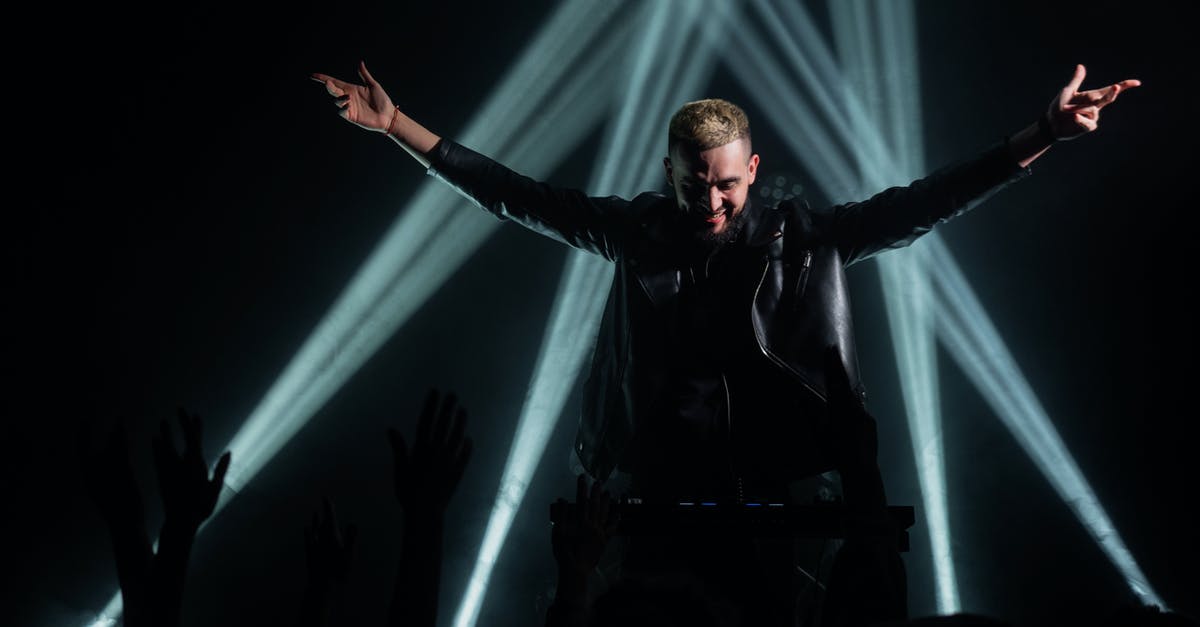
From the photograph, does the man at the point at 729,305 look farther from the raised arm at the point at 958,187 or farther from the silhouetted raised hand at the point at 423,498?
the silhouetted raised hand at the point at 423,498

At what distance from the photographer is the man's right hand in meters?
3.13

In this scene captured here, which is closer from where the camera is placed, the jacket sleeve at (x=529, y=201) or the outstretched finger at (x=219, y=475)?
the outstretched finger at (x=219, y=475)

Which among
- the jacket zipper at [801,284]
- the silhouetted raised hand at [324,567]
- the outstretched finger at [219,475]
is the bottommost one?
the silhouetted raised hand at [324,567]

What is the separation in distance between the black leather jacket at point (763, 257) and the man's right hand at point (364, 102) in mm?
211

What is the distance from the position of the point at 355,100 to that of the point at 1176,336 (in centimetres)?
367

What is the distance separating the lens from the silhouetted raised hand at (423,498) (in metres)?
1.45

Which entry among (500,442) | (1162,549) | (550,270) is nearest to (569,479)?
(500,442)

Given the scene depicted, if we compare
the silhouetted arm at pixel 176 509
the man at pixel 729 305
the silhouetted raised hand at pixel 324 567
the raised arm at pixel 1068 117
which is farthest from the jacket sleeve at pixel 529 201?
the silhouetted arm at pixel 176 509

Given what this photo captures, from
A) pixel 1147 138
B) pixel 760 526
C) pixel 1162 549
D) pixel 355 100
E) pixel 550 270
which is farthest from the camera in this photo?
pixel 550 270

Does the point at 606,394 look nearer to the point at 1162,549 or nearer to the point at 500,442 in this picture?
the point at 500,442

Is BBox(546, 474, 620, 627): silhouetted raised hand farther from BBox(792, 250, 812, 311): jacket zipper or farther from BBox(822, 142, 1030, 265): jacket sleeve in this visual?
BBox(822, 142, 1030, 265): jacket sleeve

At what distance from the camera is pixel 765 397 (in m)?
2.85

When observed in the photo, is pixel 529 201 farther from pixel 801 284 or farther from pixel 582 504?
pixel 582 504

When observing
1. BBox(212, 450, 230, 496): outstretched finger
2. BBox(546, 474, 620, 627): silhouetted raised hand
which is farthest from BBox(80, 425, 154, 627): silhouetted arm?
BBox(546, 474, 620, 627): silhouetted raised hand
